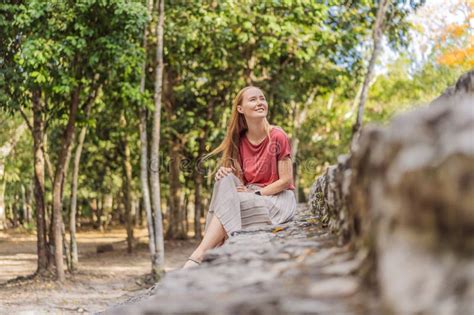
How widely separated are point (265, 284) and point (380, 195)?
65 centimetres

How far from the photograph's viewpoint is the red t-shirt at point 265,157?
645 cm

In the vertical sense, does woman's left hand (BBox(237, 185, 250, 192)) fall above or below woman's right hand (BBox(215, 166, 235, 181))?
below

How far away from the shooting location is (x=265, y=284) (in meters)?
2.63

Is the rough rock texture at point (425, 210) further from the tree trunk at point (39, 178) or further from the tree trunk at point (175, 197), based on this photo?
the tree trunk at point (175, 197)

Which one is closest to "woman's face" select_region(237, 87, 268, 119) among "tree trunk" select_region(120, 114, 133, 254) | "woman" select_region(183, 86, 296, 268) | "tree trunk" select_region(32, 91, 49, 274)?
"woman" select_region(183, 86, 296, 268)

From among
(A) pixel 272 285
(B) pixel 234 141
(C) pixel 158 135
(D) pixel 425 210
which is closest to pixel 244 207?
(B) pixel 234 141

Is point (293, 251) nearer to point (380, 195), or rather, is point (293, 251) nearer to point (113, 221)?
point (380, 195)

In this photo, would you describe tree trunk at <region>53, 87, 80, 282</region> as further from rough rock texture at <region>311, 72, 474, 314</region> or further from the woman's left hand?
rough rock texture at <region>311, 72, 474, 314</region>

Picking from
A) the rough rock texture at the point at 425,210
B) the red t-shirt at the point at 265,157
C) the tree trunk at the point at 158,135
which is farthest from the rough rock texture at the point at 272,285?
the tree trunk at the point at 158,135

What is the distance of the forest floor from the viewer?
13.0 metres

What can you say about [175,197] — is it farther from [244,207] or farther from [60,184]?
[244,207]

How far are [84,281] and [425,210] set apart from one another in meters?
15.4

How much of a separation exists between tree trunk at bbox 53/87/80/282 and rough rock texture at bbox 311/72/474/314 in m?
13.9

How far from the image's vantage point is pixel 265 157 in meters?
Result: 6.50
